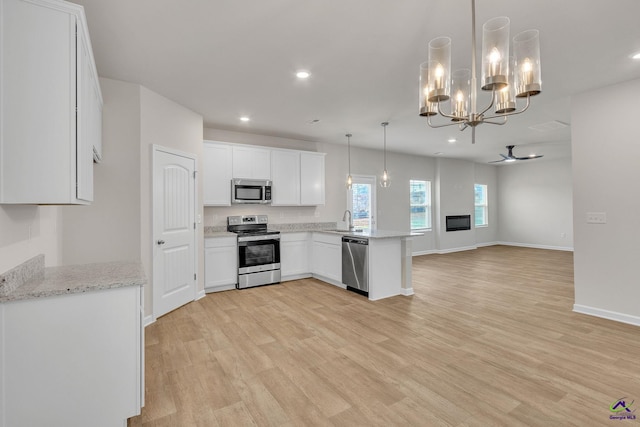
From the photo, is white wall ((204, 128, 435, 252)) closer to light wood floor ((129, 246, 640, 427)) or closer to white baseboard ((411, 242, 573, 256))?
white baseboard ((411, 242, 573, 256))

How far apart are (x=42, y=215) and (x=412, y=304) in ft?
12.9

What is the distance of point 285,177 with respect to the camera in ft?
18.4

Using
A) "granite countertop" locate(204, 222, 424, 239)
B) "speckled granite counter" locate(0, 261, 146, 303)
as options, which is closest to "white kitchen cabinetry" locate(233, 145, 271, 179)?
"granite countertop" locate(204, 222, 424, 239)

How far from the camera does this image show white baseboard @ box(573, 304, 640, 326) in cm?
332

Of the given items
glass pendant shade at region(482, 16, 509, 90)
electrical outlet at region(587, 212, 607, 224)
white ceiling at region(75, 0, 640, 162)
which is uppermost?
white ceiling at region(75, 0, 640, 162)

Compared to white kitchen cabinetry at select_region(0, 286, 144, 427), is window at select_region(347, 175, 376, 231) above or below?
above

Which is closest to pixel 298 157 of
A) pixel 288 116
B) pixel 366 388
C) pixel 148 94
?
pixel 288 116

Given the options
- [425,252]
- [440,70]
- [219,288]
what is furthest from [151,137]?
[425,252]

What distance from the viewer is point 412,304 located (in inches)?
160

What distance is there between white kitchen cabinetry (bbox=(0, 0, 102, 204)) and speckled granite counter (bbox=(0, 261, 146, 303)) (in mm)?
446

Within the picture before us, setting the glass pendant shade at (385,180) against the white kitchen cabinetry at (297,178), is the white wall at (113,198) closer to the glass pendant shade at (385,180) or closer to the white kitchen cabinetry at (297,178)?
the white kitchen cabinetry at (297,178)

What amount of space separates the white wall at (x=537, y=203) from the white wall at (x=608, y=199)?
5.78 metres

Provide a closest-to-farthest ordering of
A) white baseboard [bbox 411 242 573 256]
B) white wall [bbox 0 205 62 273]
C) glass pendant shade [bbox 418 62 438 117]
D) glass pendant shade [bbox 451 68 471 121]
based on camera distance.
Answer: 1. white wall [bbox 0 205 62 273]
2. glass pendant shade [bbox 418 62 438 117]
3. glass pendant shade [bbox 451 68 471 121]
4. white baseboard [bbox 411 242 573 256]

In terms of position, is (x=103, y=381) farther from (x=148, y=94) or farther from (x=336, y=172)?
(x=336, y=172)
